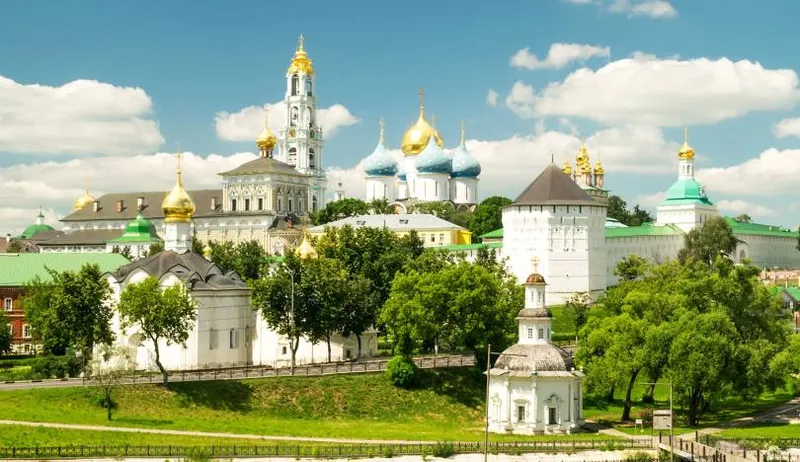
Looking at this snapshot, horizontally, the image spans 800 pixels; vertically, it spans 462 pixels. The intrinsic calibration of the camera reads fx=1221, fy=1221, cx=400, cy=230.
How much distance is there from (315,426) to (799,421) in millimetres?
24365

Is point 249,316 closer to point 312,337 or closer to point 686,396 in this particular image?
point 312,337

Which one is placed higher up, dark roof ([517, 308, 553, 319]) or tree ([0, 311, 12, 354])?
dark roof ([517, 308, 553, 319])

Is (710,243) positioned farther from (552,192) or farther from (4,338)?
(4,338)

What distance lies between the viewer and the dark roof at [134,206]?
14425 centimetres

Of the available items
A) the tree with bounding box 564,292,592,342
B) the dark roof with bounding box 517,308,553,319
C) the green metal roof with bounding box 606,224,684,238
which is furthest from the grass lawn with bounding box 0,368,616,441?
the green metal roof with bounding box 606,224,684,238

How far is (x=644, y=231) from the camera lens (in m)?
123

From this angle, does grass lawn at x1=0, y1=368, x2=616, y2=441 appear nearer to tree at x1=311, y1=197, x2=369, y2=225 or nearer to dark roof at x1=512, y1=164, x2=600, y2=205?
dark roof at x1=512, y1=164, x2=600, y2=205

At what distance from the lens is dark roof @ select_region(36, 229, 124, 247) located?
14400 centimetres

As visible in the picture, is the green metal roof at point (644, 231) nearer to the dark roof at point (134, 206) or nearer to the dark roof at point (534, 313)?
the dark roof at point (134, 206)

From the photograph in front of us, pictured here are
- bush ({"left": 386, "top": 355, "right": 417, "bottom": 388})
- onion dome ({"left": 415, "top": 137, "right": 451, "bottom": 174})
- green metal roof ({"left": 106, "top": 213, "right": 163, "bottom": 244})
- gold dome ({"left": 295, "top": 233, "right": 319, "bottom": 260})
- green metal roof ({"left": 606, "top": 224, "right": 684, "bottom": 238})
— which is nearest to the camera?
bush ({"left": 386, "top": 355, "right": 417, "bottom": 388})

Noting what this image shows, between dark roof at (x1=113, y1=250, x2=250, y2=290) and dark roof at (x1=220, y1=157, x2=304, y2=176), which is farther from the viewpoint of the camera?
dark roof at (x1=220, y1=157, x2=304, y2=176)

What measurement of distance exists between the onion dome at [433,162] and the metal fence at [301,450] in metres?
96.1

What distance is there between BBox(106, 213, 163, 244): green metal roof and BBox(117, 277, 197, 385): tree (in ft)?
221

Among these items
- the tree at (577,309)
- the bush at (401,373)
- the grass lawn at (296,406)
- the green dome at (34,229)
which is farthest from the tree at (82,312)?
the green dome at (34,229)
